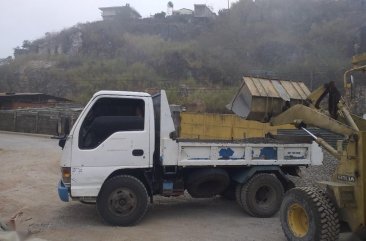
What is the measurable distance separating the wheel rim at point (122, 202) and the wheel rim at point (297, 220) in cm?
281

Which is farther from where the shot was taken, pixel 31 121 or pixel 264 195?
pixel 31 121

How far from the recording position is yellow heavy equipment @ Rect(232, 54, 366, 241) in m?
5.95

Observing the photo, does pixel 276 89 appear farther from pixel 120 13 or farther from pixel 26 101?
pixel 120 13

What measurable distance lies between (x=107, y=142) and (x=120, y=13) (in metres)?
103

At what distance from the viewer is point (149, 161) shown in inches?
326

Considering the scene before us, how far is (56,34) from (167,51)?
33.3 meters

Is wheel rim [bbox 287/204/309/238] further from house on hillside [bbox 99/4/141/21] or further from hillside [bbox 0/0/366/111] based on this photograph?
house on hillside [bbox 99/4/141/21]

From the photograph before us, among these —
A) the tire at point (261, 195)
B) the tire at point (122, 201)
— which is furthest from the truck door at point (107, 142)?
the tire at point (261, 195)

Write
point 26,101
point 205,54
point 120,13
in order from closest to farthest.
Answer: point 26,101 → point 205,54 → point 120,13

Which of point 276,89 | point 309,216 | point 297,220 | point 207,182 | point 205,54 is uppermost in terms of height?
point 205,54

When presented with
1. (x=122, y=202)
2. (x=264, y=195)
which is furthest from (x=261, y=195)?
(x=122, y=202)

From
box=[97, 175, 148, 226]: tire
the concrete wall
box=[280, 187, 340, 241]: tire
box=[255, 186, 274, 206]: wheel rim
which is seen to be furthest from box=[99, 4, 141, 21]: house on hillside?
box=[280, 187, 340, 241]: tire

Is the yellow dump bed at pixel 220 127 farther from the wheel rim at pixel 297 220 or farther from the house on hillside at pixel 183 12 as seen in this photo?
the house on hillside at pixel 183 12

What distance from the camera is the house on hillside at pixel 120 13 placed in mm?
106025
